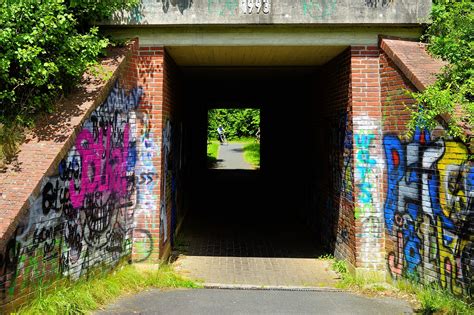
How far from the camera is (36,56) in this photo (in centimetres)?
476

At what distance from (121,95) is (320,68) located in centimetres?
425

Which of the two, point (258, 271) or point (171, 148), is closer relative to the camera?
point (258, 271)

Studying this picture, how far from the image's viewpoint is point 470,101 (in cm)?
462

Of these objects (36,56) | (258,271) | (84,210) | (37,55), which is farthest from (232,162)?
(36,56)

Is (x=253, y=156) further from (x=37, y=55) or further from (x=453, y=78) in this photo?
(x=37, y=55)

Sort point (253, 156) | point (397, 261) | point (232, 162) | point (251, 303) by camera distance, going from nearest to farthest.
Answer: point (251, 303) < point (397, 261) < point (232, 162) < point (253, 156)

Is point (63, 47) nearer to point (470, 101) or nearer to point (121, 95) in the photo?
point (121, 95)

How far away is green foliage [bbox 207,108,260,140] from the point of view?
45.7 metres

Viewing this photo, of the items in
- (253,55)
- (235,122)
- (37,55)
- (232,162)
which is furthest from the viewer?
(235,122)

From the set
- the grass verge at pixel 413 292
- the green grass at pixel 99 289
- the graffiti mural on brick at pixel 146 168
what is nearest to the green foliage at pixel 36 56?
the graffiti mural on brick at pixel 146 168

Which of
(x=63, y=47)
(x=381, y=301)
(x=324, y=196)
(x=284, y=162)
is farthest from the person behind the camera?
(x=284, y=162)

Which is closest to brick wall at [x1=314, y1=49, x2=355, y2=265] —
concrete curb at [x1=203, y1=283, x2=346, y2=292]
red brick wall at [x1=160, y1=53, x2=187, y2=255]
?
concrete curb at [x1=203, y1=283, x2=346, y2=292]

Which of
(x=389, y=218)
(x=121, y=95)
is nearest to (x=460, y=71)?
(x=389, y=218)

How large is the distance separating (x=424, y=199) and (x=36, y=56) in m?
5.47
